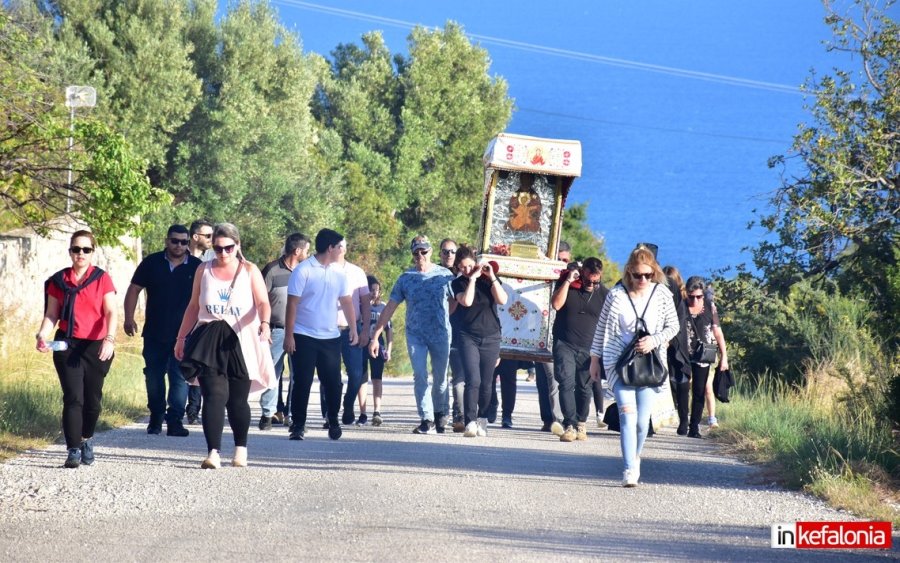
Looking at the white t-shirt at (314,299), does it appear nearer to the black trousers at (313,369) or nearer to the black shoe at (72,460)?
the black trousers at (313,369)

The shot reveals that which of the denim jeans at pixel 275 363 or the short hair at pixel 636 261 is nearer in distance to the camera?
the short hair at pixel 636 261

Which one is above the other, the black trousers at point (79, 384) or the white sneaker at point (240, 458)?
the black trousers at point (79, 384)

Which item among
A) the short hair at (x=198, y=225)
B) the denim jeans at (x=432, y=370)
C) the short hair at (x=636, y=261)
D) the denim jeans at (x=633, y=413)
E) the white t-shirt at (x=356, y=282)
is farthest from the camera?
the denim jeans at (x=432, y=370)

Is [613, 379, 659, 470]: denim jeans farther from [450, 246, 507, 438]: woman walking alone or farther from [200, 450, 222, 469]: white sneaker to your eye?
[450, 246, 507, 438]: woman walking alone

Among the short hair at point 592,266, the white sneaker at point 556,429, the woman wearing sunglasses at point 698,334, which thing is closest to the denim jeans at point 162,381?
the white sneaker at point 556,429

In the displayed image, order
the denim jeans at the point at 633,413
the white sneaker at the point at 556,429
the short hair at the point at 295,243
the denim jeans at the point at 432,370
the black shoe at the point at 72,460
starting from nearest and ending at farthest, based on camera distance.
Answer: the black shoe at the point at 72,460 → the denim jeans at the point at 633,413 → the denim jeans at the point at 432,370 → the short hair at the point at 295,243 → the white sneaker at the point at 556,429

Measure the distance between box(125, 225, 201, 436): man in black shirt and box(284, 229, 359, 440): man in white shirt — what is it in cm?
107

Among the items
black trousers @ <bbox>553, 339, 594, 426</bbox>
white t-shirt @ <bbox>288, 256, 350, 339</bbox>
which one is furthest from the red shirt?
black trousers @ <bbox>553, 339, 594, 426</bbox>

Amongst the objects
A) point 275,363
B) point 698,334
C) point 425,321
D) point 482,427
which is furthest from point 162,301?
point 698,334

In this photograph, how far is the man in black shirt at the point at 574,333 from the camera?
1467cm

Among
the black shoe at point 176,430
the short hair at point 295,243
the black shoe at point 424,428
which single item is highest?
the short hair at point 295,243

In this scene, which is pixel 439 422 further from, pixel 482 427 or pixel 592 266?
pixel 592 266

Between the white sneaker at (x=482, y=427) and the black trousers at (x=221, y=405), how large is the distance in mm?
4069

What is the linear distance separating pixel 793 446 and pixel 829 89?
349 inches
